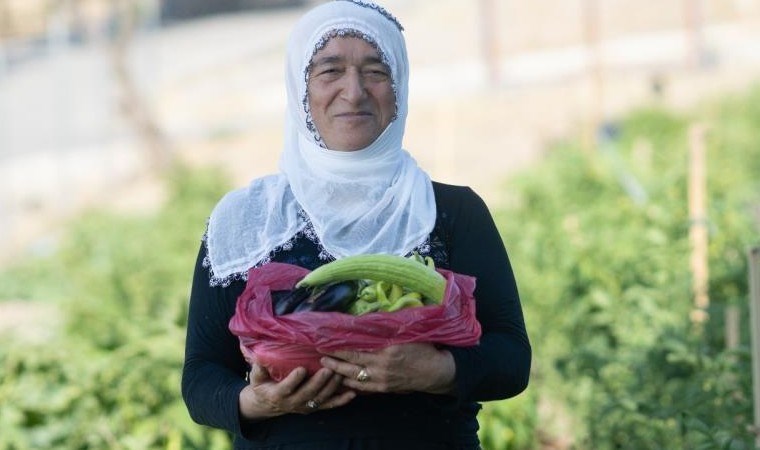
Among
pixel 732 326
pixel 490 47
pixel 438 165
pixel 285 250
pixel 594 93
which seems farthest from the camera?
pixel 490 47

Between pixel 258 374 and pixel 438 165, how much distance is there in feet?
40.2

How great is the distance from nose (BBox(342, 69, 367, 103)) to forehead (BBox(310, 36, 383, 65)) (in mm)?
28

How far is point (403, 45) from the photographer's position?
2.76m

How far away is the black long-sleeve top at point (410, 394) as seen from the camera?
8.46 ft

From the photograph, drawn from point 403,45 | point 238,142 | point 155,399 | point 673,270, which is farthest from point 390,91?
point 238,142

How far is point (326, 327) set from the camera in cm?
238

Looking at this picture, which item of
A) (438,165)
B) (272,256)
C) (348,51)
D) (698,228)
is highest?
(348,51)

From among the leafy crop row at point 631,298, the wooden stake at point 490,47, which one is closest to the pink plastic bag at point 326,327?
the leafy crop row at point 631,298

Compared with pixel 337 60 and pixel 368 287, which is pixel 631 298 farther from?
pixel 368 287

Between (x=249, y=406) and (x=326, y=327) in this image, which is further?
(x=249, y=406)

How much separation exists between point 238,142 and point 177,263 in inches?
491

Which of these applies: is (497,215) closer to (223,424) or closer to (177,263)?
(177,263)

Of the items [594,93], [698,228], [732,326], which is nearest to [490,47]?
[594,93]

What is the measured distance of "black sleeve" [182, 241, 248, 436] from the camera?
8.70 feet
